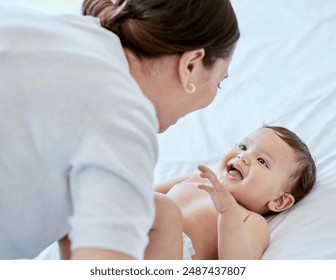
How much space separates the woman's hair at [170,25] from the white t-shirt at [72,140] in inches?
2.0

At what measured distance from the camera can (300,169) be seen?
1412 millimetres

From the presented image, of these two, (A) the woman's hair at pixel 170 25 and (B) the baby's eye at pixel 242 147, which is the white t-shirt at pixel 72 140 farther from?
(B) the baby's eye at pixel 242 147

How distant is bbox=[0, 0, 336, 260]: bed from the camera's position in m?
1.28

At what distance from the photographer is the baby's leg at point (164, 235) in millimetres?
1076

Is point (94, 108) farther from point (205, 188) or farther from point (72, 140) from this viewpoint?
point (205, 188)

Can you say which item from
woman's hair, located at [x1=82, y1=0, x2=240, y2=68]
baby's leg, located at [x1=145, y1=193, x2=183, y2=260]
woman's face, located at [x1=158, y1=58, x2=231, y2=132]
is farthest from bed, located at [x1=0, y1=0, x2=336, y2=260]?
woman's hair, located at [x1=82, y1=0, x2=240, y2=68]

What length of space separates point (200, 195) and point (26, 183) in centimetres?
65

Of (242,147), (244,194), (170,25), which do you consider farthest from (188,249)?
(170,25)

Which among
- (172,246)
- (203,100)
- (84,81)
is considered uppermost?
(84,81)

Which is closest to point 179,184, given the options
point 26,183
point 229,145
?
point 229,145

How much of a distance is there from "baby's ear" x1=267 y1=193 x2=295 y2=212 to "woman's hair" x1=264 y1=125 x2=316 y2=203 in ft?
0.05
